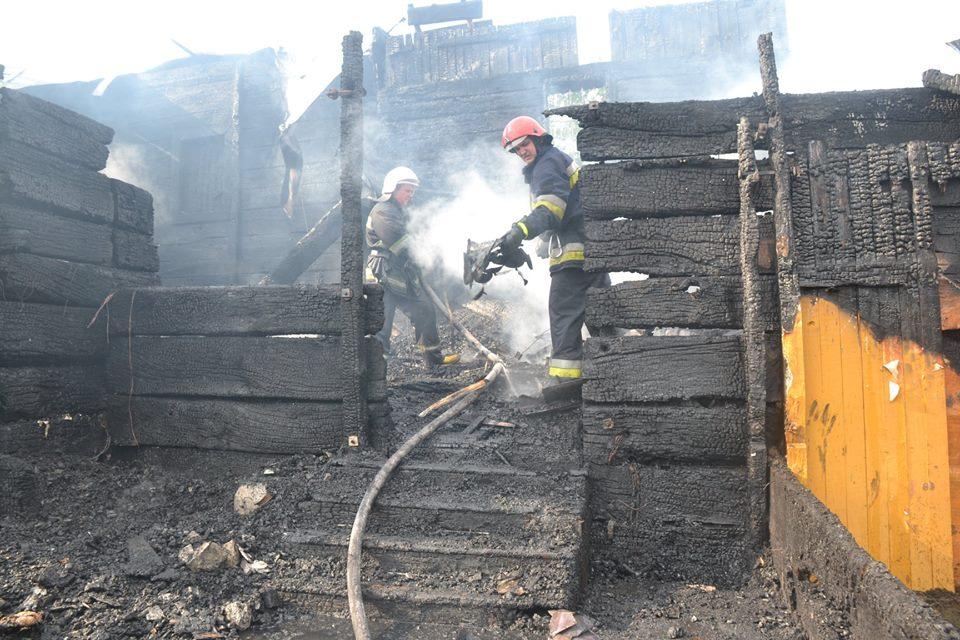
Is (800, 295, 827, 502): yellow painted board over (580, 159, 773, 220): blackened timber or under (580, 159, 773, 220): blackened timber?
under

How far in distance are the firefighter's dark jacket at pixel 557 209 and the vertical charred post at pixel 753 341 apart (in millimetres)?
1573

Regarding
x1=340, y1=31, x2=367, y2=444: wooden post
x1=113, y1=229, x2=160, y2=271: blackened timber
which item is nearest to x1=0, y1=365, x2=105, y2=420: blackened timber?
x1=113, y1=229, x2=160, y2=271: blackened timber

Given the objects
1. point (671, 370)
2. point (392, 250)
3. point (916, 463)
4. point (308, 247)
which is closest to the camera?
point (916, 463)

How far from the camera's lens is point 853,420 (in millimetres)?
3158

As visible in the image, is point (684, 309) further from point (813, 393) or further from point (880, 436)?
point (880, 436)

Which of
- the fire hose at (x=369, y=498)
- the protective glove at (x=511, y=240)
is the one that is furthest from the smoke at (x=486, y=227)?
the protective glove at (x=511, y=240)

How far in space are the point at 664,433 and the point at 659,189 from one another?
144 centimetres

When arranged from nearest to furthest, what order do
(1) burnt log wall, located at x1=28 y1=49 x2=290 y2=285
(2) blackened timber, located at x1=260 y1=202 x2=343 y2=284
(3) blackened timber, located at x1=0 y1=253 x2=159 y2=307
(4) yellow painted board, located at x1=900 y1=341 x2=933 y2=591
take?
(4) yellow painted board, located at x1=900 y1=341 x2=933 y2=591 < (3) blackened timber, located at x1=0 y1=253 x2=159 y2=307 < (2) blackened timber, located at x1=260 y1=202 x2=343 y2=284 < (1) burnt log wall, located at x1=28 y1=49 x2=290 y2=285

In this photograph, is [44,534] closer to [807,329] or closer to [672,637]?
[672,637]

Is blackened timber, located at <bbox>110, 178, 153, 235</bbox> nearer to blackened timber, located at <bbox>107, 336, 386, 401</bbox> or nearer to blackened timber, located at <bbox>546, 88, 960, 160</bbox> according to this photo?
blackened timber, located at <bbox>107, 336, 386, 401</bbox>

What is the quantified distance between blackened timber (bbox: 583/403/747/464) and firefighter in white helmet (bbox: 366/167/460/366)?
4275 millimetres

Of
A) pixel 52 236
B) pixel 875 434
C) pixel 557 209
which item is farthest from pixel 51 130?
pixel 875 434

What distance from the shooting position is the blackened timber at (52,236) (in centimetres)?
397

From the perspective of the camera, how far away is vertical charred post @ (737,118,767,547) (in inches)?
128
